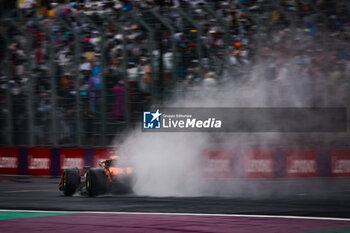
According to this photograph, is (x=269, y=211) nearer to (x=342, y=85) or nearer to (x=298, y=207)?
(x=298, y=207)

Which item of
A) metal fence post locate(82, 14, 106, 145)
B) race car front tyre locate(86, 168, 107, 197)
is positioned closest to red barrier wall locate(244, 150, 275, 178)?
metal fence post locate(82, 14, 106, 145)

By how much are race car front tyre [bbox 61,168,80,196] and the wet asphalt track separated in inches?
7.0

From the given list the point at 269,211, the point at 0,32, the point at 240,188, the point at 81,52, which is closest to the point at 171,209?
the point at 269,211

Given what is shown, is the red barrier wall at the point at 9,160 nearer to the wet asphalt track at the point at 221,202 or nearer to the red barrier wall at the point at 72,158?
the red barrier wall at the point at 72,158

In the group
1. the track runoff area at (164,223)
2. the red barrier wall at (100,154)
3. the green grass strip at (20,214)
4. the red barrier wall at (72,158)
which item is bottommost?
the red barrier wall at (72,158)

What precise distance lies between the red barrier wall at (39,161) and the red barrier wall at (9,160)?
1.70 ft

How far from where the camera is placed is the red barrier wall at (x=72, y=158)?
59.3 feet

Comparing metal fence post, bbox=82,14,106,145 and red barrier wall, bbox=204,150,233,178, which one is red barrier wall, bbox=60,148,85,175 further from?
red barrier wall, bbox=204,150,233,178

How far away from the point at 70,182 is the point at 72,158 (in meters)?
5.81

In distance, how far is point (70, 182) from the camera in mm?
12453

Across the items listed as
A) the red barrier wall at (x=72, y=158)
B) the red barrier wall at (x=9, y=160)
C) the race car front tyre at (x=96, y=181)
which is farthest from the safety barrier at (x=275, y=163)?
the race car front tyre at (x=96, y=181)

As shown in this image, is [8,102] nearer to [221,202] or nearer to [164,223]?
[221,202]

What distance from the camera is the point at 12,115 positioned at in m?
19.0

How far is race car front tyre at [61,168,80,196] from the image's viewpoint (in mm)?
12461
